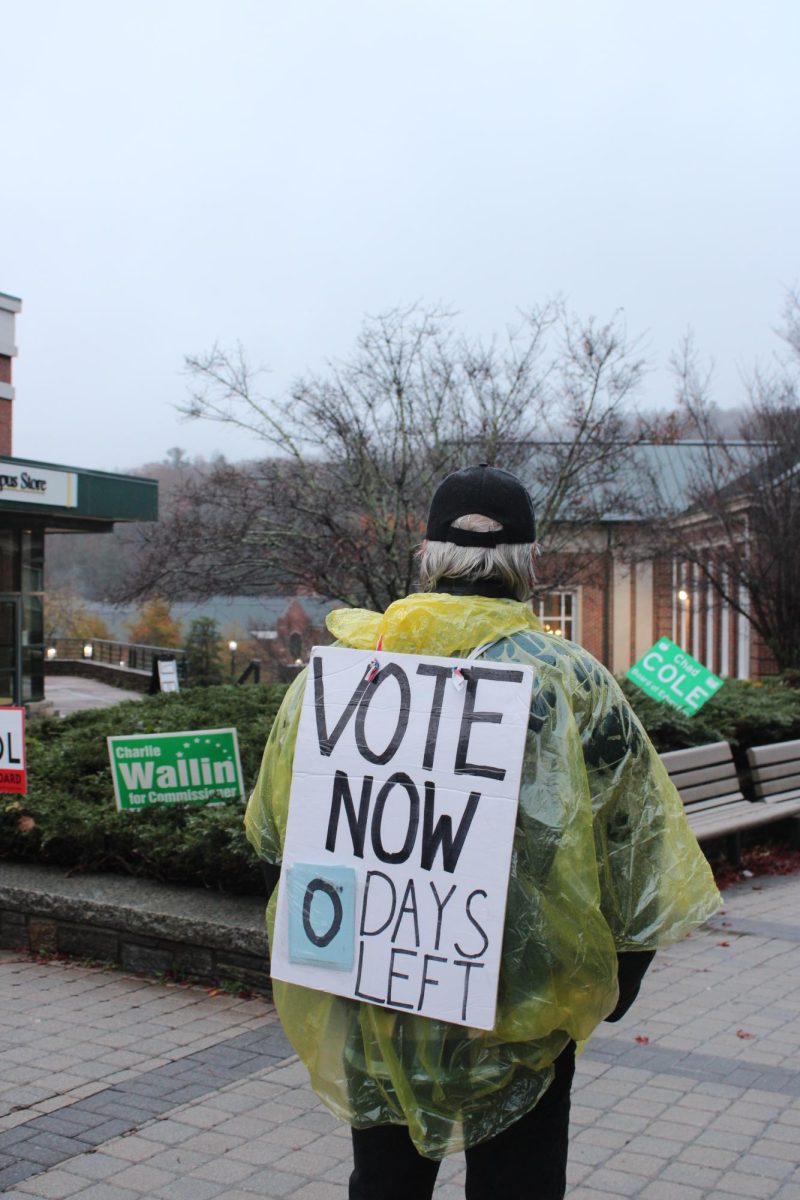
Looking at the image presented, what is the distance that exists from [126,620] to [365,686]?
203ft

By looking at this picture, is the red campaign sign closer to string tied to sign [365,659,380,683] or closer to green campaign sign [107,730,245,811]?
green campaign sign [107,730,245,811]

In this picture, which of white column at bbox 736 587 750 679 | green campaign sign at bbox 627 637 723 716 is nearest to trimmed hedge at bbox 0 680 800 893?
green campaign sign at bbox 627 637 723 716

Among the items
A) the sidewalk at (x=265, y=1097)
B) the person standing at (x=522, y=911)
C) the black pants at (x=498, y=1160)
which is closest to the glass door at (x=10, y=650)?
the sidewalk at (x=265, y=1097)

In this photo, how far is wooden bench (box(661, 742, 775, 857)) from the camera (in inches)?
314

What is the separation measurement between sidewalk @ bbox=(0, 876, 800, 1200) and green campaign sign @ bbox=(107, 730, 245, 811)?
1.01 metres

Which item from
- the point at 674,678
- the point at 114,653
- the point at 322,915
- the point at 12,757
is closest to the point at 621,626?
the point at 114,653

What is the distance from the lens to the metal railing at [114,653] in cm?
3912

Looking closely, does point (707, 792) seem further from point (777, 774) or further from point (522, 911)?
point (522, 911)

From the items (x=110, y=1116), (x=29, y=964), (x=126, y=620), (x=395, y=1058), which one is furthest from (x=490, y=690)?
(x=126, y=620)

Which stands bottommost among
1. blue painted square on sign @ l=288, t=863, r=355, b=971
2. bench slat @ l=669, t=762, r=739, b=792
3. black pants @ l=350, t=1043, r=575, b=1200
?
bench slat @ l=669, t=762, r=739, b=792

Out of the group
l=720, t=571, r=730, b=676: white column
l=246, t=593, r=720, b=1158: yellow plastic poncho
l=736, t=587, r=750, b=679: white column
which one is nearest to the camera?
l=246, t=593, r=720, b=1158: yellow plastic poncho

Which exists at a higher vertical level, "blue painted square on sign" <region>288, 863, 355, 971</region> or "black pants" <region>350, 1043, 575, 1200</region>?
"blue painted square on sign" <region>288, 863, 355, 971</region>

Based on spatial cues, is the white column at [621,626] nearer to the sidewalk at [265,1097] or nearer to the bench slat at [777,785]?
the bench slat at [777,785]

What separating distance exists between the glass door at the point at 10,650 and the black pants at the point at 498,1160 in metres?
20.6
